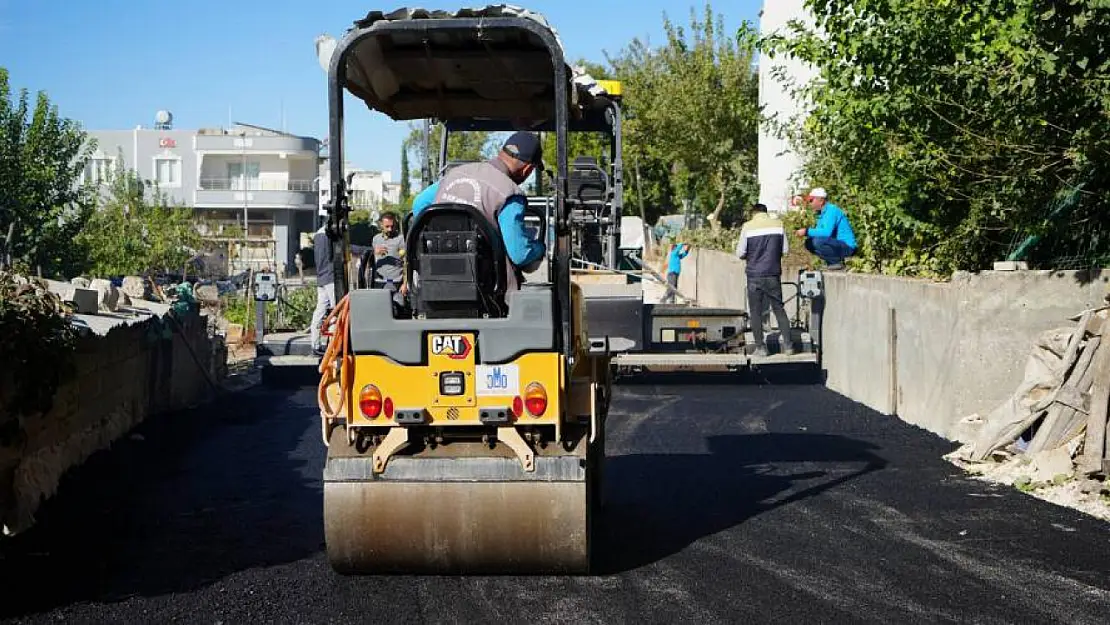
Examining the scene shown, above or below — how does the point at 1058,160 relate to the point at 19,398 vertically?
above

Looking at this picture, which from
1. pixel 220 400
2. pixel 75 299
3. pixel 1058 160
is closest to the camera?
pixel 1058 160

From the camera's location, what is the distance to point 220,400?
1404 cm

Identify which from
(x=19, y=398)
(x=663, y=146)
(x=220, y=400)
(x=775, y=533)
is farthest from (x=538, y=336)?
(x=663, y=146)

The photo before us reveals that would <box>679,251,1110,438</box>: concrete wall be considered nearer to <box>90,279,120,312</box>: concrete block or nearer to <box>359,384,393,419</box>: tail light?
<box>359,384,393,419</box>: tail light

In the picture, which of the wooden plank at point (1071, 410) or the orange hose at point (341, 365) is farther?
the wooden plank at point (1071, 410)

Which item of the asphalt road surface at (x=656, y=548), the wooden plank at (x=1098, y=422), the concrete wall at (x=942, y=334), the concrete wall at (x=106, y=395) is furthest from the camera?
the concrete wall at (x=942, y=334)

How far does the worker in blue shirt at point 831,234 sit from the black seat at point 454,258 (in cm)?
913

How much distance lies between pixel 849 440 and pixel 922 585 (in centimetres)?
472

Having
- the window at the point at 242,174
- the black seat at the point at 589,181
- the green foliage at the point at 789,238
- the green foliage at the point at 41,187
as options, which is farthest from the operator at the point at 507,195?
the window at the point at 242,174

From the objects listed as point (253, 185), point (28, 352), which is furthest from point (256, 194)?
point (28, 352)

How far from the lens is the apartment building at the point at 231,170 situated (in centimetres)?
7281

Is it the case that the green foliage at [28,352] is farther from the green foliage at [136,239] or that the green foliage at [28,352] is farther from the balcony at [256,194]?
the balcony at [256,194]

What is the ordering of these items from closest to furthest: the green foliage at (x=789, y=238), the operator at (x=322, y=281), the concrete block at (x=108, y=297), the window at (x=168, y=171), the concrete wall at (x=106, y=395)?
the concrete wall at (x=106, y=395), the concrete block at (x=108, y=297), the operator at (x=322, y=281), the green foliage at (x=789, y=238), the window at (x=168, y=171)

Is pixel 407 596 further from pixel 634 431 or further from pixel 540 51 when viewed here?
pixel 634 431
